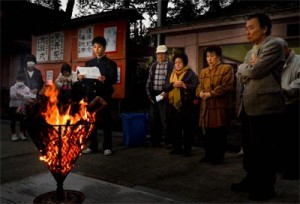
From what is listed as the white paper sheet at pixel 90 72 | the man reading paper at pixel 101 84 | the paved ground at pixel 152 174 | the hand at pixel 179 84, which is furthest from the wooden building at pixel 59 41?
the paved ground at pixel 152 174

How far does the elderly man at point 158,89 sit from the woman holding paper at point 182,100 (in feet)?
1.64

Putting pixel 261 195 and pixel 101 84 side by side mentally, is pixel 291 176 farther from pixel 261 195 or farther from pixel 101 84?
pixel 101 84

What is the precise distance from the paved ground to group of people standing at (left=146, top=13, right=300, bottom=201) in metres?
0.30

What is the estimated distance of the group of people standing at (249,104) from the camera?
3.60 m

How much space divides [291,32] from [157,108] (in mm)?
4234

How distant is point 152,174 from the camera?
16.3 ft

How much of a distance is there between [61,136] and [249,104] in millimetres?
2347

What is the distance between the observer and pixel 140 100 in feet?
49.4

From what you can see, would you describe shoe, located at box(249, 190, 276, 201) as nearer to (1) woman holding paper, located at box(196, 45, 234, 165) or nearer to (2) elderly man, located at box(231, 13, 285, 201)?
(2) elderly man, located at box(231, 13, 285, 201)

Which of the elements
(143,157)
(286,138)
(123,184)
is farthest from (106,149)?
(286,138)

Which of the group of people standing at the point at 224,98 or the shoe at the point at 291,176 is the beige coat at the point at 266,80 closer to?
the group of people standing at the point at 224,98

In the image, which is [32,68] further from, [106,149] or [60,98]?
[60,98]

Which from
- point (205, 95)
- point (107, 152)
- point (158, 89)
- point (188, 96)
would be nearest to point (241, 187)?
point (205, 95)

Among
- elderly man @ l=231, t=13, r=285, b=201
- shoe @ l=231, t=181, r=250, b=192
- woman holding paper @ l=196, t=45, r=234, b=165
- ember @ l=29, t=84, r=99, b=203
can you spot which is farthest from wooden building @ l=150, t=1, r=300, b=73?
ember @ l=29, t=84, r=99, b=203
